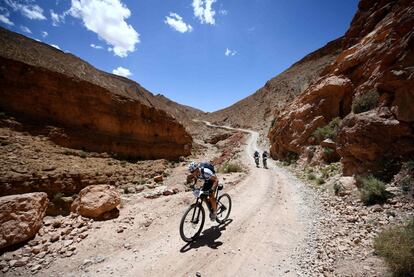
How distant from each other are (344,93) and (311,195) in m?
11.1

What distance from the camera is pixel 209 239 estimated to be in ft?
17.7

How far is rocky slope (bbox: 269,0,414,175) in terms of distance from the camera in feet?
26.2

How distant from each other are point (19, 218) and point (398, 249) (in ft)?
27.3

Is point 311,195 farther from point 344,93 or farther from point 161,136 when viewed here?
point 161,136

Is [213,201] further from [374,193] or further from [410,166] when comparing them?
[410,166]

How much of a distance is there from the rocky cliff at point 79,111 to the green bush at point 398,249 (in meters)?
21.6

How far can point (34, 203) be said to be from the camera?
570 centimetres

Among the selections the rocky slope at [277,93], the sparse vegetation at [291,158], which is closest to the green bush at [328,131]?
the sparse vegetation at [291,158]

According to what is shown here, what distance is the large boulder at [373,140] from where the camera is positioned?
7.58m

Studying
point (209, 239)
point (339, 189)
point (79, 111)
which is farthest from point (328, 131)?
point (79, 111)

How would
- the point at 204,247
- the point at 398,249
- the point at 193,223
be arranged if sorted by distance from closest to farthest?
the point at 398,249
the point at 204,247
the point at 193,223

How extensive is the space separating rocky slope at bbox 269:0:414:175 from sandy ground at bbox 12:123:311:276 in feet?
13.4

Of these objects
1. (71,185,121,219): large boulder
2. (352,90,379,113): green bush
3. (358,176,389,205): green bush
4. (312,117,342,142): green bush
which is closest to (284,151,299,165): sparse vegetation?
(312,117,342,142): green bush

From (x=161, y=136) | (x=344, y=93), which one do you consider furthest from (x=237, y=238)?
(x=161, y=136)
